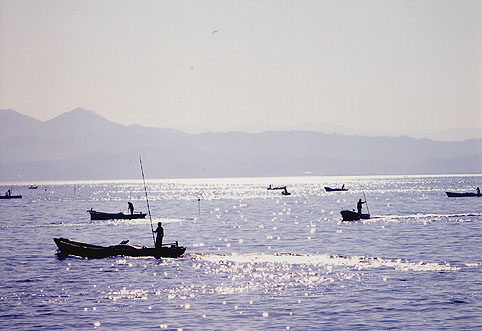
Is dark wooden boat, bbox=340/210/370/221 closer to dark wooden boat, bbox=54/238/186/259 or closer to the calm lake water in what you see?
the calm lake water

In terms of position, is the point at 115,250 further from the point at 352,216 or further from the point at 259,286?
the point at 352,216

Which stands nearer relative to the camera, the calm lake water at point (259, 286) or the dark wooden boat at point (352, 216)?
the calm lake water at point (259, 286)

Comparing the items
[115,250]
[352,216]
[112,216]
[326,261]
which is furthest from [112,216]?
[326,261]

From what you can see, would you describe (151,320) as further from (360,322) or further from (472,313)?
(472,313)

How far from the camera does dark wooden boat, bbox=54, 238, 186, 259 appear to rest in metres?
49.0

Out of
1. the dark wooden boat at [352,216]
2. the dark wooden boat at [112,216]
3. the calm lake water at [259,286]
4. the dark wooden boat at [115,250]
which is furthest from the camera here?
the dark wooden boat at [112,216]

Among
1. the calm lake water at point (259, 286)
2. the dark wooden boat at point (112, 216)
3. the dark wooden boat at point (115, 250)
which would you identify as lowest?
the calm lake water at point (259, 286)

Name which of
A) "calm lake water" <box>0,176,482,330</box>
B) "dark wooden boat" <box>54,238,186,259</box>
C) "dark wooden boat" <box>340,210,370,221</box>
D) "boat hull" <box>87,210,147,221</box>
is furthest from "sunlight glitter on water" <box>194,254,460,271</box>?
"boat hull" <box>87,210,147,221</box>

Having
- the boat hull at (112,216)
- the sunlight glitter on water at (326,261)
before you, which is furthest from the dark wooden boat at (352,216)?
the sunlight glitter on water at (326,261)

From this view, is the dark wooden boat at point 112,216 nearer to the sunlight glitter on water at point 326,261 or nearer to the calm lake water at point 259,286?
the calm lake water at point 259,286

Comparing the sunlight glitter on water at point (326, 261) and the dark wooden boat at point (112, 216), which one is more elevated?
the dark wooden boat at point (112, 216)

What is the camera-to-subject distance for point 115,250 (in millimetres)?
50062

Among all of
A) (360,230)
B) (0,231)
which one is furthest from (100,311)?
(0,231)

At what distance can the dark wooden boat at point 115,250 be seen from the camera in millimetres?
49000
